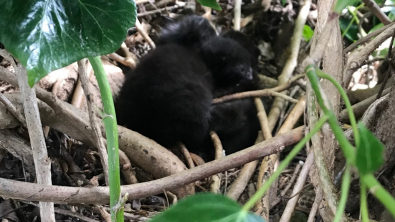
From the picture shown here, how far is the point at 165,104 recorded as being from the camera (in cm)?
134

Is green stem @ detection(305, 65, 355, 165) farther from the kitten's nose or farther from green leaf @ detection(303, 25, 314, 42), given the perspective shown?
green leaf @ detection(303, 25, 314, 42)

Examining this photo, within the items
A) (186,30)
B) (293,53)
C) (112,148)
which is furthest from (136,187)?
(293,53)

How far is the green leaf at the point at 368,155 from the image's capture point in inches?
13.6

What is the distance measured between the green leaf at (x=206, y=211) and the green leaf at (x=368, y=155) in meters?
0.11

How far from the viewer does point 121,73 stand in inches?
66.6

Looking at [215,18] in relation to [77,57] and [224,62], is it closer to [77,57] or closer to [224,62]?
[224,62]

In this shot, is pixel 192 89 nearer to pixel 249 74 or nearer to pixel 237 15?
pixel 249 74

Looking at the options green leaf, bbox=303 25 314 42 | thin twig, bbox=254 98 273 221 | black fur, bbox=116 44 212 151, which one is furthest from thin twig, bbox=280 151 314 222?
green leaf, bbox=303 25 314 42

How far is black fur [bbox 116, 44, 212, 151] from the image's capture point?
1337 mm

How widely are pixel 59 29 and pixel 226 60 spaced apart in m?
1.28

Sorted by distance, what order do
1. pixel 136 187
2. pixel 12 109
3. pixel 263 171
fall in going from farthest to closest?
pixel 263 171 → pixel 12 109 → pixel 136 187

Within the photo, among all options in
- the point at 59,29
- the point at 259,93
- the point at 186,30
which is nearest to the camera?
the point at 59,29

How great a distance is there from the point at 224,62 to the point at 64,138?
2.99ft

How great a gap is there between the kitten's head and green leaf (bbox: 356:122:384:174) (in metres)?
1.45
